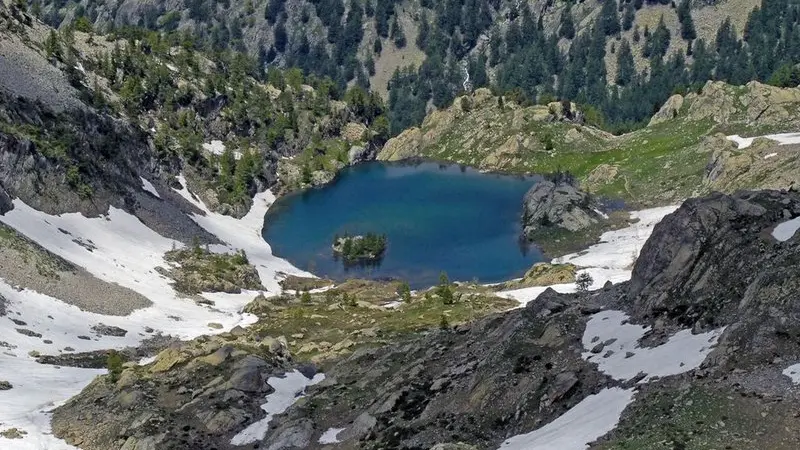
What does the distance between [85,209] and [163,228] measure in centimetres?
1305

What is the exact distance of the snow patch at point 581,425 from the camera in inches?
1628

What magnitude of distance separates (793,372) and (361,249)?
4498 inches

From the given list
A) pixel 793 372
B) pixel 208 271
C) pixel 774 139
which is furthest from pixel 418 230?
pixel 793 372

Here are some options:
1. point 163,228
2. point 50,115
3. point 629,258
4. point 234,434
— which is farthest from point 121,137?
point 234,434

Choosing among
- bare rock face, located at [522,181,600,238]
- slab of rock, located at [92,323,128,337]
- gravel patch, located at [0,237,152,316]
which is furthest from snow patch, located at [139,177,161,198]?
bare rock face, located at [522,181,600,238]

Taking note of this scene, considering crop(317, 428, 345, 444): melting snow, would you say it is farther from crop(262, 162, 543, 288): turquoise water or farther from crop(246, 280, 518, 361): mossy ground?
crop(262, 162, 543, 288): turquoise water

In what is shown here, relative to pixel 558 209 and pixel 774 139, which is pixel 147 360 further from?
pixel 774 139

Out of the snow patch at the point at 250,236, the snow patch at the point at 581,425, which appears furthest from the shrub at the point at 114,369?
the snow patch at the point at 250,236

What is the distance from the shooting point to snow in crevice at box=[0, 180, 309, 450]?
70.0 m

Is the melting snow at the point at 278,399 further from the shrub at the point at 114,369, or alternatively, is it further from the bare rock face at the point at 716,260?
the bare rock face at the point at 716,260

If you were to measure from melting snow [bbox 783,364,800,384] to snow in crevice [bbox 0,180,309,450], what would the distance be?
45.0 metres

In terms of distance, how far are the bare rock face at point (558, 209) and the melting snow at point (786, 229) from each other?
320ft

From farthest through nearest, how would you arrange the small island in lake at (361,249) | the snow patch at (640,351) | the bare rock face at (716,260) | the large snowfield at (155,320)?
the small island in lake at (361,249) < the bare rock face at (716,260) < the large snowfield at (155,320) < the snow patch at (640,351)

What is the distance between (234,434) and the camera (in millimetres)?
60750
